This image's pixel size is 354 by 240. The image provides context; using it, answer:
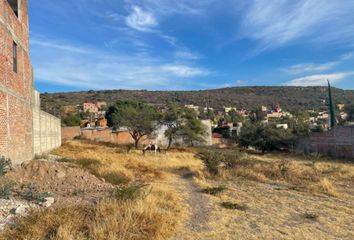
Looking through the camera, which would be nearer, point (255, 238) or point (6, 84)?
point (255, 238)

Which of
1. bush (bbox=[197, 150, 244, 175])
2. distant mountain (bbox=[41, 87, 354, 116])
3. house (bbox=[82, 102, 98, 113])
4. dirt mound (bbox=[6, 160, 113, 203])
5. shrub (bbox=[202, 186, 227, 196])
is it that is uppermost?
distant mountain (bbox=[41, 87, 354, 116])

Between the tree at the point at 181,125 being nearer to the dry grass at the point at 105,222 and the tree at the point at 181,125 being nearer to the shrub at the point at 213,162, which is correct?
the shrub at the point at 213,162

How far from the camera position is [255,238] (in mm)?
7215

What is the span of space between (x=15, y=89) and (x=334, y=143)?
3168 cm

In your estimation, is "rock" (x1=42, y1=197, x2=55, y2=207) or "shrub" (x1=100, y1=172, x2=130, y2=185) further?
"shrub" (x1=100, y1=172, x2=130, y2=185)

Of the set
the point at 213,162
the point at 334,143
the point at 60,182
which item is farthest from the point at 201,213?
the point at 334,143

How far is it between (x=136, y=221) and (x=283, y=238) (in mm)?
3323

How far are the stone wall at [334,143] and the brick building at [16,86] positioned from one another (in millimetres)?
29465

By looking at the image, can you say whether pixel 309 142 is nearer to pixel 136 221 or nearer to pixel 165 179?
pixel 165 179

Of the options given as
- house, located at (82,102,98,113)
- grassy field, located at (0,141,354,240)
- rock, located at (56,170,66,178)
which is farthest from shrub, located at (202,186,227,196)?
house, located at (82,102,98,113)

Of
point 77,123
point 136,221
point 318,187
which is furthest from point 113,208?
point 77,123

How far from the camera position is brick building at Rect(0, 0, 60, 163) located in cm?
1286

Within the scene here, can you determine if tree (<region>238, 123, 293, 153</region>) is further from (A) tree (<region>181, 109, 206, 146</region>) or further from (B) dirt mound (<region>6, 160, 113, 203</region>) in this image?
(B) dirt mound (<region>6, 160, 113, 203</region>)

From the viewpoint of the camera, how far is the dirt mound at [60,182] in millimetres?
9625
